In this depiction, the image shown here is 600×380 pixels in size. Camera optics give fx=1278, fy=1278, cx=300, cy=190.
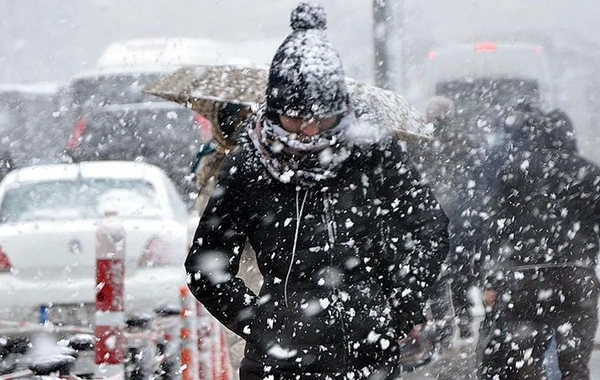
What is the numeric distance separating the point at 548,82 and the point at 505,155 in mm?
16639

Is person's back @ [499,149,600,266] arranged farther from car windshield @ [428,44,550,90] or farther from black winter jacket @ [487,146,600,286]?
car windshield @ [428,44,550,90]

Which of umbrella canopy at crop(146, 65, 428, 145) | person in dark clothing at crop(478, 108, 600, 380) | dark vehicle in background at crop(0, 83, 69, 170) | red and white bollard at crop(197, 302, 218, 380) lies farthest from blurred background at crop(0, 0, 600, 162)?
person in dark clothing at crop(478, 108, 600, 380)

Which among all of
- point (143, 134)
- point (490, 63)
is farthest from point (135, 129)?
point (490, 63)

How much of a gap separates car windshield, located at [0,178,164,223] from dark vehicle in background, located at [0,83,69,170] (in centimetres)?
1109

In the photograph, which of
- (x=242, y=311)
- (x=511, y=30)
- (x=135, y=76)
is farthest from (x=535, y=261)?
(x=511, y=30)

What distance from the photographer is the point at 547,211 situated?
5.86 m

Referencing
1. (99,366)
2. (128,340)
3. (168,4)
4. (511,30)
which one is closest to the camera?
(99,366)

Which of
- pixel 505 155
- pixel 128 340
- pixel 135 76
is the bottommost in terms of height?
pixel 135 76

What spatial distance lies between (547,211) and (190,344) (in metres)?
2.00

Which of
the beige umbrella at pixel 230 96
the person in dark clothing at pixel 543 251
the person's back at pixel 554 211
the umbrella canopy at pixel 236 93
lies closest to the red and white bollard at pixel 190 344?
the beige umbrella at pixel 230 96

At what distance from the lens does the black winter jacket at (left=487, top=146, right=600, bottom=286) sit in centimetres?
585

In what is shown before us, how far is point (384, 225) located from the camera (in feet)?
13.8

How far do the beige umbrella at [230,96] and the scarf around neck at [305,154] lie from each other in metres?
1.79

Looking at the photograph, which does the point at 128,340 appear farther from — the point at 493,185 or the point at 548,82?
the point at 548,82
